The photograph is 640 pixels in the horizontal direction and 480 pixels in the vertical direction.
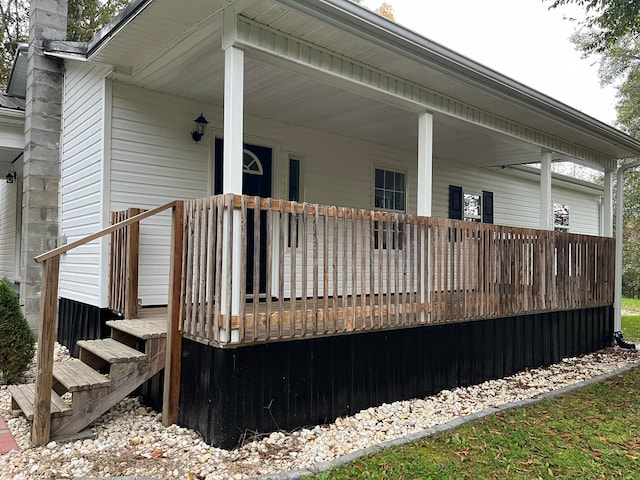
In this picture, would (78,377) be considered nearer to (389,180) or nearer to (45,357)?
(45,357)

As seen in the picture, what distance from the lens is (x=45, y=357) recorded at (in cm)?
332

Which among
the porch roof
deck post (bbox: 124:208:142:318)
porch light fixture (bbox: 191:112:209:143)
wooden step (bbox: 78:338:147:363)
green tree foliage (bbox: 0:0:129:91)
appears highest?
green tree foliage (bbox: 0:0:129:91)

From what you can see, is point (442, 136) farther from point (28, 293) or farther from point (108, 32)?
point (28, 293)

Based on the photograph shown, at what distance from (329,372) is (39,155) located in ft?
15.1

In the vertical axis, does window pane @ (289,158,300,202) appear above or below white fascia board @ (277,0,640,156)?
below

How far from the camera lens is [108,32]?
4215mm

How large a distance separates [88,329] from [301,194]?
3069 mm

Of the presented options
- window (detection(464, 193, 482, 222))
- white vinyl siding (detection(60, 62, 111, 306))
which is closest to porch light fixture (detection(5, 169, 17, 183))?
white vinyl siding (detection(60, 62, 111, 306))

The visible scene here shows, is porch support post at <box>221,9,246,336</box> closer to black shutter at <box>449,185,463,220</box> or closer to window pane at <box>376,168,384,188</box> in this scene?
window pane at <box>376,168,384,188</box>

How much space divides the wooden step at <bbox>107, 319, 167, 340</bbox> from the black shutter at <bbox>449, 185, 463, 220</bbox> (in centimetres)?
600

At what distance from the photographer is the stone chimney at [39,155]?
19.5ft

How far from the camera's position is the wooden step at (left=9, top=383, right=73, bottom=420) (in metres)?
3.36

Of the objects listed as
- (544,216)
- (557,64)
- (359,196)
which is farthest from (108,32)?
(557,64)

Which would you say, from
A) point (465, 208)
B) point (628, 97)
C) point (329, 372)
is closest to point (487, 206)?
point (465, 208)
